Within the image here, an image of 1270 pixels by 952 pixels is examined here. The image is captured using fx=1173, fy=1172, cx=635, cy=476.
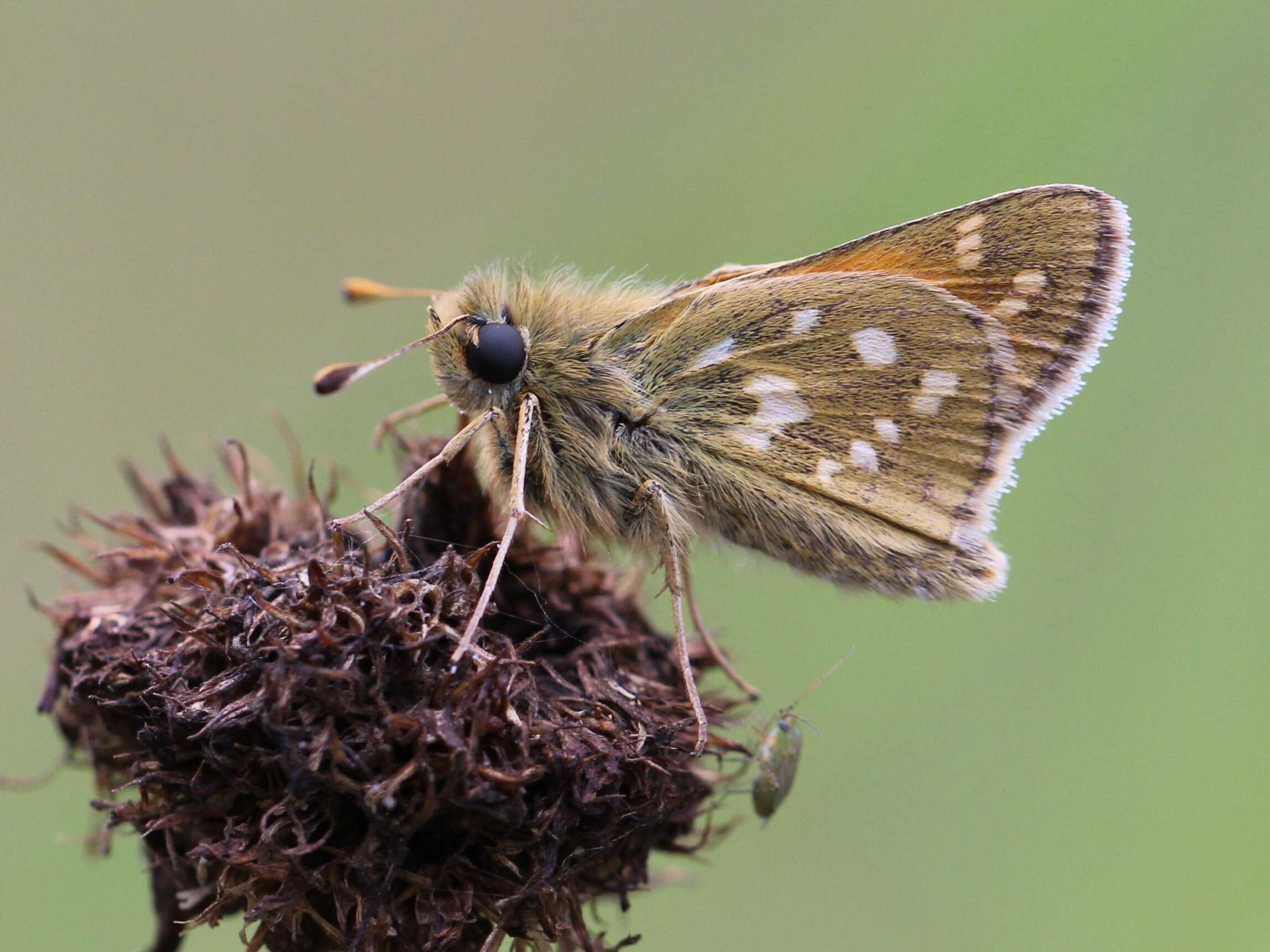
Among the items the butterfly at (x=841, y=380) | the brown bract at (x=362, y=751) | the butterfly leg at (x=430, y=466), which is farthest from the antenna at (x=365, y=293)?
the brown bract at (x=362, y=751)

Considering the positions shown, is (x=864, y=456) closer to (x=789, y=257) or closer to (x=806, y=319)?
(x=806, y=319)

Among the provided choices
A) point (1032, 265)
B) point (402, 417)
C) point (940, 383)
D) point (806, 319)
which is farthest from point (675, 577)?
point (1032, 265)

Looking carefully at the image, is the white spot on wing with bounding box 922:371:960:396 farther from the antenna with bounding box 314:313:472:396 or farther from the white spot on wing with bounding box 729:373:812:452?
the antenna with bounding box 314:313:472:396

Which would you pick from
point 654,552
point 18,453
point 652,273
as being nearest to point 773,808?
point 654,552

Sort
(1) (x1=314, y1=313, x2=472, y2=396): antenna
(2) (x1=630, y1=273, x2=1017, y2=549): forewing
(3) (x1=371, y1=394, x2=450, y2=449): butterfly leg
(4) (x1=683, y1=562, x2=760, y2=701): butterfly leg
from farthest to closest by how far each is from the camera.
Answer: (3) (x1=371, y1=394, x2=450, y2=449): butterfly leg < (4) (x1=683, y1=562, x2=760, y2=701): butterfly leg < (2) (x1=630, y1=273, x2=1017, y2=549): forewing < (1) (x1=314, y1=313, x2=472, y2=396): antenna

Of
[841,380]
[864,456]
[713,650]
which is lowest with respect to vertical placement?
[713,650]

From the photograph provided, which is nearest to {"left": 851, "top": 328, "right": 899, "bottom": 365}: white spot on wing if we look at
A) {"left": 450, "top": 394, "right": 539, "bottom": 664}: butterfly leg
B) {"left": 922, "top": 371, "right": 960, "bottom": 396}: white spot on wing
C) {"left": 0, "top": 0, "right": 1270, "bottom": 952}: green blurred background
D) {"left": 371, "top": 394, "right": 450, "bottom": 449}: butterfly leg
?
{"left": 922, "top": 371, "right": 960, "bottom": 396}: white spot on wing

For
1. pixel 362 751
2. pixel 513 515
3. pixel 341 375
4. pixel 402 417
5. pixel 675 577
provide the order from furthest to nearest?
pixel 402 417
pixel 341 375
pixel 675 577
pixel 513 515
pixel 362 751
